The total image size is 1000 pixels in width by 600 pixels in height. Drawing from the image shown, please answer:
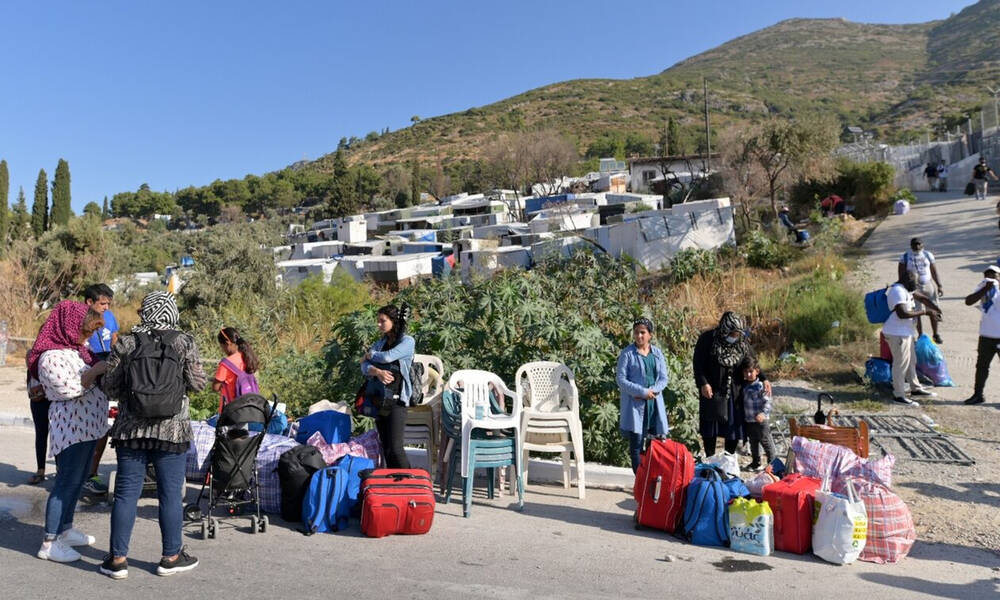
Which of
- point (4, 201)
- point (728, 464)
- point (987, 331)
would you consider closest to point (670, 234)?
point (987, 331)

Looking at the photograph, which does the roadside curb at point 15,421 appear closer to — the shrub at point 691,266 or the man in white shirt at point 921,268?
the man in white shirt at point 921,268

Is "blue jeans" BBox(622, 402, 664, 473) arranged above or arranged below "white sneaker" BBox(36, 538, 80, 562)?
above

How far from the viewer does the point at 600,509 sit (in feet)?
20.5

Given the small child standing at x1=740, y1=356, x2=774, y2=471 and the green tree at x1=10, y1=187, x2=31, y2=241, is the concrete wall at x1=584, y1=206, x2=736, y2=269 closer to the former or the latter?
the small child standing at x1=740, y1=356, x2=774, y2=471

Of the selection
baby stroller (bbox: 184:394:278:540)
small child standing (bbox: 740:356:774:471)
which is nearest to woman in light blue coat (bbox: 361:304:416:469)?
baby stroller (bbox: 184:394:278:540)

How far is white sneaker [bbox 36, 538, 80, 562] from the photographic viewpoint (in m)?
4.77

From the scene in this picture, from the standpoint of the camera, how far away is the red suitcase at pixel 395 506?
5.35 metres

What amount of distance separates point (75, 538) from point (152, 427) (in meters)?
1.25

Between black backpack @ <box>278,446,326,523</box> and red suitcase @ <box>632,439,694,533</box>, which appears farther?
black backpack @ <box>278,446,326,523</box>

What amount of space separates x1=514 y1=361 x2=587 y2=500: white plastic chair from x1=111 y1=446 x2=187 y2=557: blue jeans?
2693mm

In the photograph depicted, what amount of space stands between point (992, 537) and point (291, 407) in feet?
23.0

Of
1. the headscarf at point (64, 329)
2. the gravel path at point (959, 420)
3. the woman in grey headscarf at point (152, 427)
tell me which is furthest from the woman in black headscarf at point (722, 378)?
the headscarf at point (64, 329)

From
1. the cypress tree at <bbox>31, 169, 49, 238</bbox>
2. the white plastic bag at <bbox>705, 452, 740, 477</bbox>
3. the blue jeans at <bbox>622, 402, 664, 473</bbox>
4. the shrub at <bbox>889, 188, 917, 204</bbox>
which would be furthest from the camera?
the cypress tree at <bbox>31, 169, 49, 238</bbox>

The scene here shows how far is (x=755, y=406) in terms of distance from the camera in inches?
261
